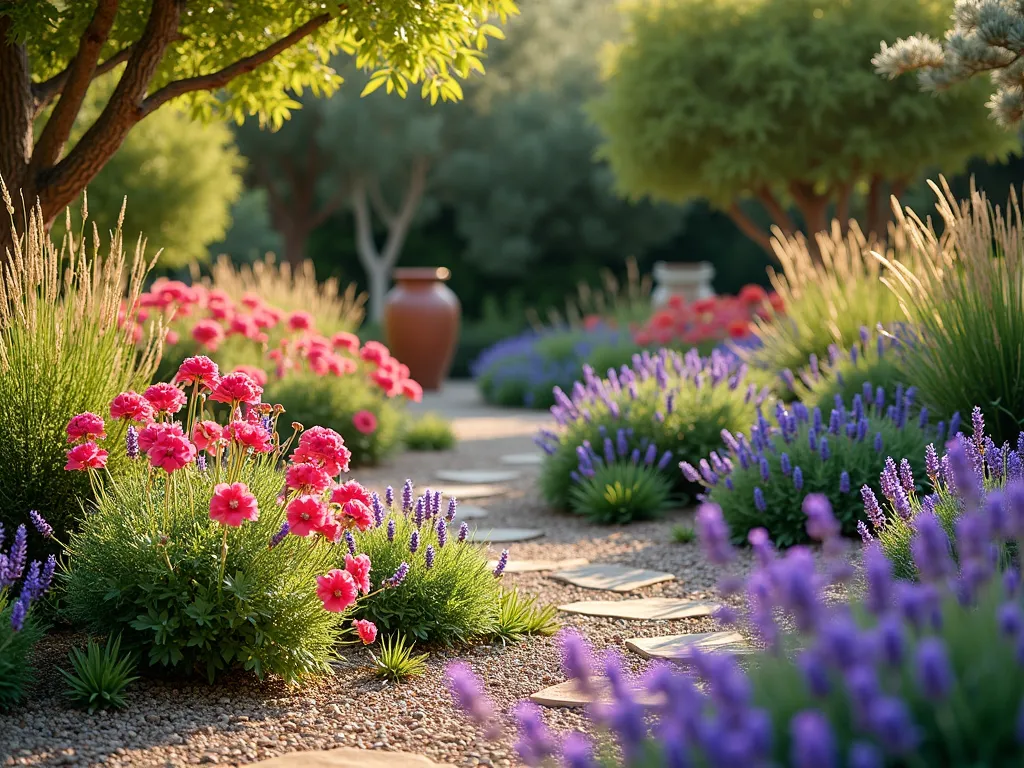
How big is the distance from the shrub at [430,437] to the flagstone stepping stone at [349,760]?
213 inches

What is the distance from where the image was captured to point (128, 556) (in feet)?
8.85

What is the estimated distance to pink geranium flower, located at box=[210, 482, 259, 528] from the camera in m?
2.39

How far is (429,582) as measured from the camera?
312 centimetres

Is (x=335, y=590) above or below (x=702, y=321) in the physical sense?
below

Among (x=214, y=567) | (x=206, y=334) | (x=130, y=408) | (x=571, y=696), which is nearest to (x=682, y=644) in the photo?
(x=571, y=696)

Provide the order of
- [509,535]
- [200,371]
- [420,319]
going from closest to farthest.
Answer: [200,371]
[509,535]
[420,319]

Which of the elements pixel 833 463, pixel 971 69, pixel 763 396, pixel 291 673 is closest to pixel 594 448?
pixel 763 396

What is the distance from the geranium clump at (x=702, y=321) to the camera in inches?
362

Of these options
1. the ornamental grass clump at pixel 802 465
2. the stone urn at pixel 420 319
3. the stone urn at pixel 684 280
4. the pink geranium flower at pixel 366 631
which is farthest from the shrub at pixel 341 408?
the stone urn at pixel 684 280

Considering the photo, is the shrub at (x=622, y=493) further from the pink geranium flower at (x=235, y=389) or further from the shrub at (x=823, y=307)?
the pink geranium flower at (x=235, y=389)

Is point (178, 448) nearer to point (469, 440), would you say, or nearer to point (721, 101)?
point (469, 440)

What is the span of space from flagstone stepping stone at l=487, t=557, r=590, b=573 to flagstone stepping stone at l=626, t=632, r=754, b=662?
1.01m

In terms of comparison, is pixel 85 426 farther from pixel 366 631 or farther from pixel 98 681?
pixel 366 631

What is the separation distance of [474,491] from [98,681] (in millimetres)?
3399
